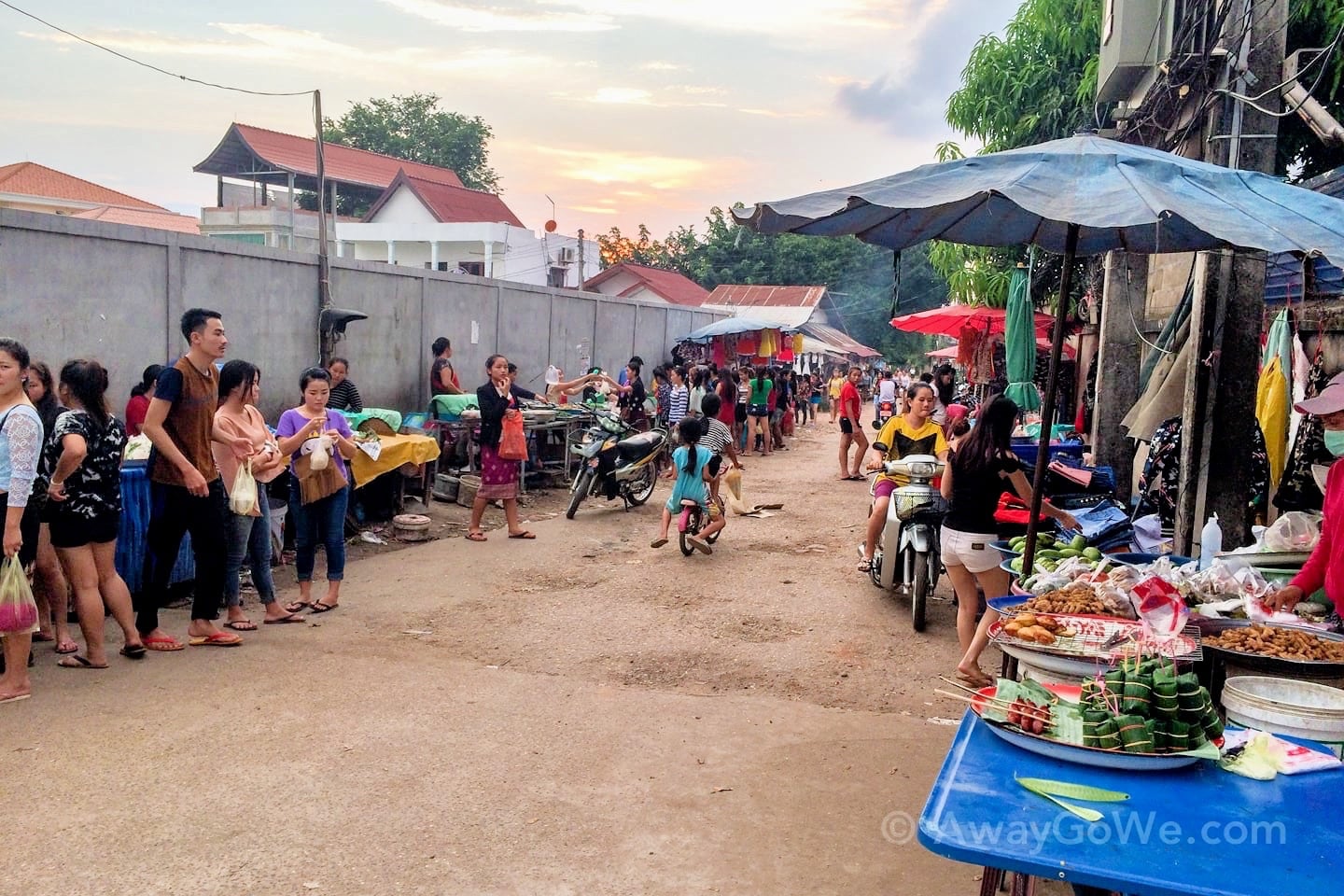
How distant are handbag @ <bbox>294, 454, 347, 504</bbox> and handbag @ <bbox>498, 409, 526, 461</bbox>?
264 cm

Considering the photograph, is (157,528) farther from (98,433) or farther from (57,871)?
(57,871)

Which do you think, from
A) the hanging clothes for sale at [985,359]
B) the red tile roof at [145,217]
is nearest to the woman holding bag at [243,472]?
the hanging clothes for sale at [985,359]

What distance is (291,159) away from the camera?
31312 millimetres

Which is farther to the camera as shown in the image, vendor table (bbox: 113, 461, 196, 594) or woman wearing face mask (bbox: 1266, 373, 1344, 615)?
vendor table (bbox: 113, 461, 196, 594)

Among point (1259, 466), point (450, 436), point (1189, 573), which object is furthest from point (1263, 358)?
point (450, 436)

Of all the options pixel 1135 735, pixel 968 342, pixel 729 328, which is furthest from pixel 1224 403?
pixel 729 328

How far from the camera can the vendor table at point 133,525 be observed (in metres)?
6.51

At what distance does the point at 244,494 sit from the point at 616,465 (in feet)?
19.7

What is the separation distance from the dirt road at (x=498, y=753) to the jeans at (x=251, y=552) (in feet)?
1.38

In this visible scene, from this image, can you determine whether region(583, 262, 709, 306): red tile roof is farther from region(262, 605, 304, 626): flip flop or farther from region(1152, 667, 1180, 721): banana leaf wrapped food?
region(1152, 667, 1180, 721): banana leaf wrapped food

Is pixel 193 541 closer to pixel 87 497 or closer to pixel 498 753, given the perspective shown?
pixel 87 497

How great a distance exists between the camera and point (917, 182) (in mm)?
4152

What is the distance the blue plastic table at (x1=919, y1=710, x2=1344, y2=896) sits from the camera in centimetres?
216

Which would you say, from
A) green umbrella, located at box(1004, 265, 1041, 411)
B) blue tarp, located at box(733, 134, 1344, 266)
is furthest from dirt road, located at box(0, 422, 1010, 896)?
green umbrella, located at box(1004, 265, 1041, 411)
